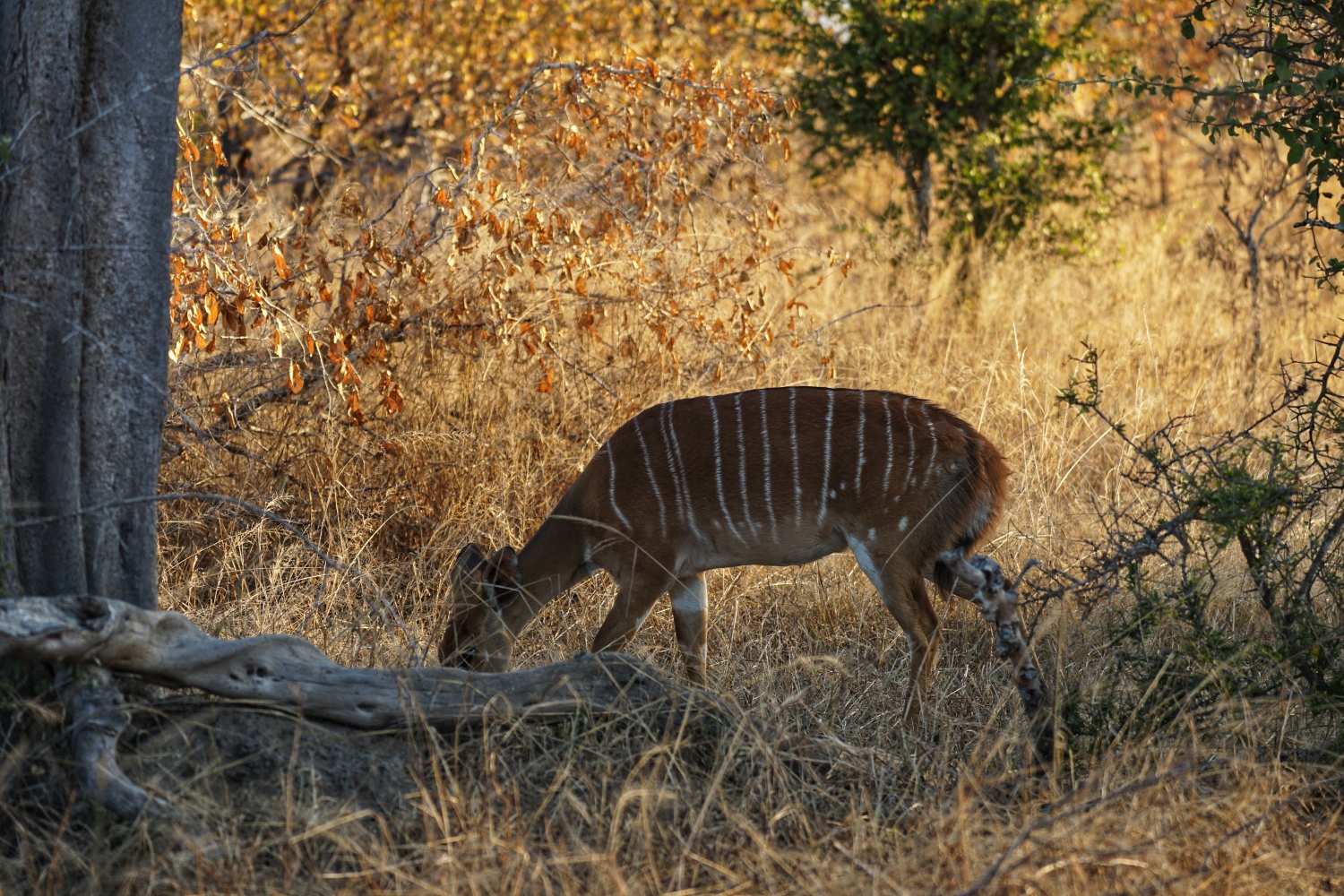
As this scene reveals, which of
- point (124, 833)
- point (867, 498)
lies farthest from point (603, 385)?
point (124, 833)

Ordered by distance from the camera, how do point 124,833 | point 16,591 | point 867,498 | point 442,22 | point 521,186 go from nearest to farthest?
point 124,833
point 16,591
point 867,498
point 521,186
point 442,22

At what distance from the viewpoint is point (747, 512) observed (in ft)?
15.3

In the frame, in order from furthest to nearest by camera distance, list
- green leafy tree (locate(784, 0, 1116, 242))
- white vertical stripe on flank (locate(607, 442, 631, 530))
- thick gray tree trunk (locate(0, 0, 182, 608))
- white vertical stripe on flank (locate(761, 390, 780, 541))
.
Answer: green leafy tree (locate(784, 0, 1116, 242)) → white vertical stripe on flank (locate(607, 442, 631, 530)) → white vertical stripe on flank (locate(761, 390, 780, 541)) → thick gray tree trunk (locate(0, 0, 182, 608))

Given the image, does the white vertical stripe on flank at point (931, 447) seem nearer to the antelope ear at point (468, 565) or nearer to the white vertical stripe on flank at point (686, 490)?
the white vertical stripe on flank at point (686, 490)

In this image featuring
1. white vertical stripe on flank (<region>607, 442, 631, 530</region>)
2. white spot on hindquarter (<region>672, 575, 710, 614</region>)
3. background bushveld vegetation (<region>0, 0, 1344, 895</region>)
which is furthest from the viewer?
white spot on hindquarter (<region>672, 575, 710, 614</region>)

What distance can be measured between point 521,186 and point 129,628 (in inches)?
111

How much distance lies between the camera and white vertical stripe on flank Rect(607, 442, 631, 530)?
15.5ft

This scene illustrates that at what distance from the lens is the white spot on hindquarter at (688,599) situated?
4.85 meters

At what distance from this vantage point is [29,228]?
3188 millimetres

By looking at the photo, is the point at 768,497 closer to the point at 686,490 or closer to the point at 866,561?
the point at 686,490

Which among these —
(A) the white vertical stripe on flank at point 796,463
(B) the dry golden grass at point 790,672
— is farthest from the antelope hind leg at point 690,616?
(A) the white vertical stripe on flank at point 796,463

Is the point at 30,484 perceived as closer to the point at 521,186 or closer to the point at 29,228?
the point at 29,228

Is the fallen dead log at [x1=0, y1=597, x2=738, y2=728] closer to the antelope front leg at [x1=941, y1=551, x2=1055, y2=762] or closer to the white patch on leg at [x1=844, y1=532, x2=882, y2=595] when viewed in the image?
the antelope front leg at [x1=941, y1=551, x2=1055, y2=762]

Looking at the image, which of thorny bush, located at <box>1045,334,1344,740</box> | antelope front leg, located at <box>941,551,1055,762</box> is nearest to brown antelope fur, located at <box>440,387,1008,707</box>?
thorny bush, located at <box>1045,334,1344,740</box>
